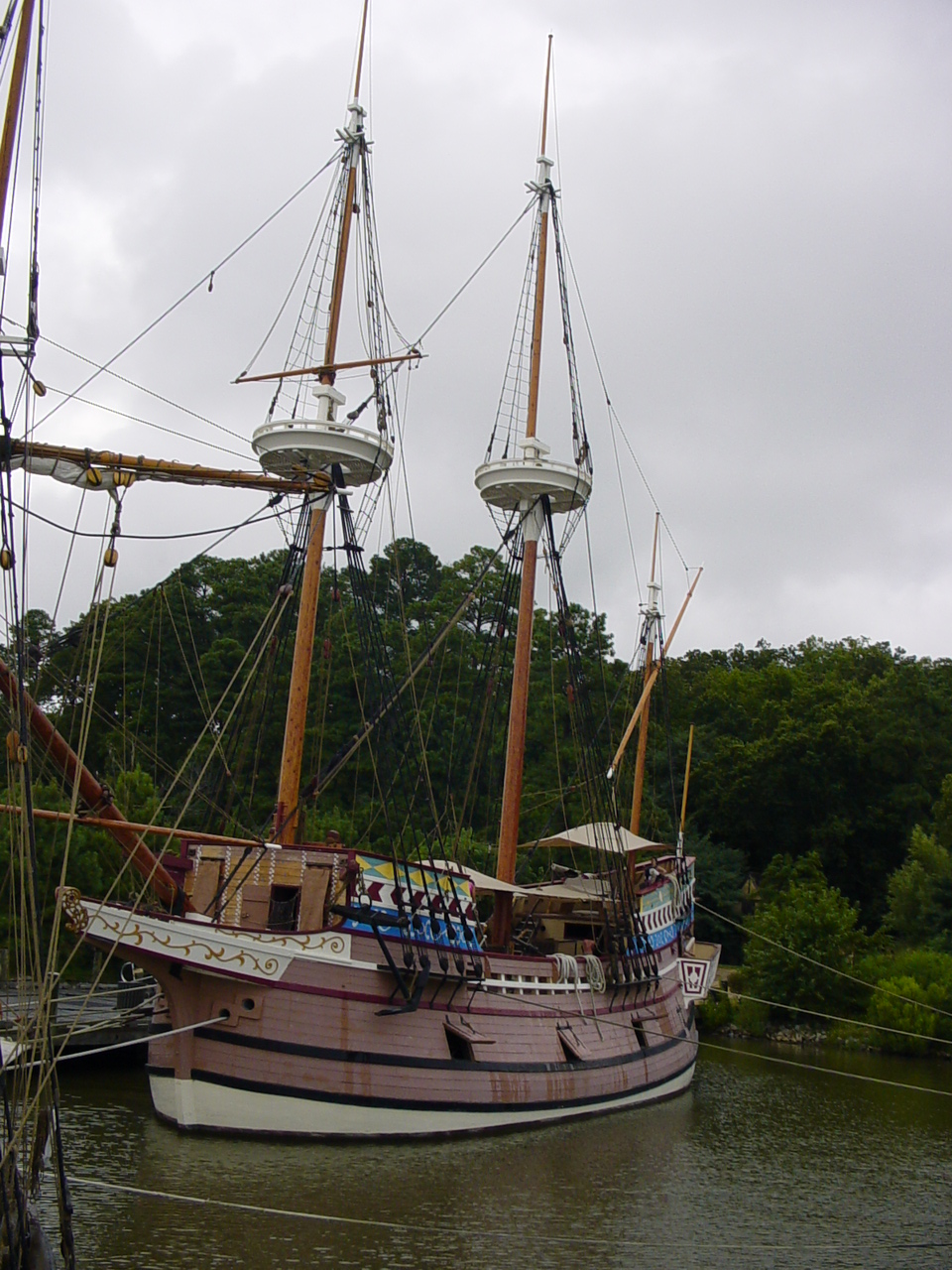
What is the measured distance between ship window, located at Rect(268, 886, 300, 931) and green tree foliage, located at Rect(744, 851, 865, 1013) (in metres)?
17.8

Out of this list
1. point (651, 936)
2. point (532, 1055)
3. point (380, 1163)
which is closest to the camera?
point (380, 1163)

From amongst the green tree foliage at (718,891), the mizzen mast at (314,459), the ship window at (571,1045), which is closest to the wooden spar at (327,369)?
the mizzen mast at (314,459)

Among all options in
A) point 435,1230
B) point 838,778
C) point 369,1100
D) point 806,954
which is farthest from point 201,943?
point 838,778

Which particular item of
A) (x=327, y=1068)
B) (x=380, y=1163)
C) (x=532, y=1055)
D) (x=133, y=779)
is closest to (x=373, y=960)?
(x=327, y=1068)

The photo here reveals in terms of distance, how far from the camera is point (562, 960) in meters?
19.5

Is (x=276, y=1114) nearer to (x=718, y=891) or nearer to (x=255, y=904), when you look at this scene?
(x=255, y=904)

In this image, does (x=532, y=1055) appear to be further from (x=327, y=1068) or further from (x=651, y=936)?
(x=651, y=936)

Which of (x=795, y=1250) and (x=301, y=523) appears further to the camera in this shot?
(x=301, y=523)

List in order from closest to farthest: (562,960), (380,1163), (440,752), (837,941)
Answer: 1. (380,1163)
2. (562,960)
3. (837,941)
4. (440,752)

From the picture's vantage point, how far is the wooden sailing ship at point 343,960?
15227 mm

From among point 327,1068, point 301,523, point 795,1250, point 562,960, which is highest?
point 301,523

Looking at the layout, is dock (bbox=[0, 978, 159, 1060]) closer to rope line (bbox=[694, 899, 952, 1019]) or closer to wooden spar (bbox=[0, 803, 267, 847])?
wooden spar (bbox=[0, 803, 267, 847])

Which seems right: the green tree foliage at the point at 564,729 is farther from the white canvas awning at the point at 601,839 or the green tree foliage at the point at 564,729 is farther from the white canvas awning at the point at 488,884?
the white canvas awning at the point at 488,884

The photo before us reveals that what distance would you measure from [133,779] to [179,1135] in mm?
9770
